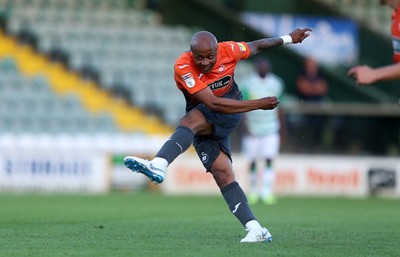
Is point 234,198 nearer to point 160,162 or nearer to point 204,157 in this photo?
point 204,157

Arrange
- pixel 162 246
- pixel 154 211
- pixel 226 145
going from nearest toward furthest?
pixel 162 246 < pixel 226 145 < pixel 154 211

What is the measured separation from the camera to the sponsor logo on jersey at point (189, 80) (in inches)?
344

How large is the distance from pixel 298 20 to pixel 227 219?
41.1ft

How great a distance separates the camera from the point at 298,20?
24344 mm

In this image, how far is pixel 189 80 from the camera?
8734 millimetres

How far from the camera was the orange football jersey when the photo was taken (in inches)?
344

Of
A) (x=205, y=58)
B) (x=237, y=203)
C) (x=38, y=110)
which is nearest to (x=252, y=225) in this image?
(x=237, y=203)

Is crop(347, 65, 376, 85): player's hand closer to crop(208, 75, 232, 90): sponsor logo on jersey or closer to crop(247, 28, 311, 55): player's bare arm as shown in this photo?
crop(208, 75, 232, 90): sponsor logo on jersey

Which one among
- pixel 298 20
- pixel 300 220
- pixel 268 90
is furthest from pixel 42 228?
pixel 298 20

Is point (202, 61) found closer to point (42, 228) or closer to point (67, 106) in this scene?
point (42, 228)

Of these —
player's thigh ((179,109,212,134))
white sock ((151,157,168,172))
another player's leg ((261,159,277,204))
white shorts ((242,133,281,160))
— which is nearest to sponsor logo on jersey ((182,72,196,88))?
player's thigh ((179,109,212,134))

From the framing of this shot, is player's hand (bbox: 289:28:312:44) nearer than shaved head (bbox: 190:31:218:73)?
No

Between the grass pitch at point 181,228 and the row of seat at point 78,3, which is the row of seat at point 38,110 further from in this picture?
the grass pitch at point 181,228

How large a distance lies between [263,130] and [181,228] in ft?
22.4
